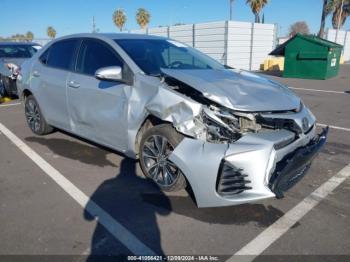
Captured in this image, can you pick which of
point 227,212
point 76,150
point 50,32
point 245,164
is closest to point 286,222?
point 227,212

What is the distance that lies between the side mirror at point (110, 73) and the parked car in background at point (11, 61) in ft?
20.9

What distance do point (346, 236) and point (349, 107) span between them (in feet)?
21.6

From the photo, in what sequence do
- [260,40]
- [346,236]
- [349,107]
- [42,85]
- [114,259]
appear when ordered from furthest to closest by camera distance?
[260,40]
[349,107]
[42,85]
[346,236]
[114,259]

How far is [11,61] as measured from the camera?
30.7ft

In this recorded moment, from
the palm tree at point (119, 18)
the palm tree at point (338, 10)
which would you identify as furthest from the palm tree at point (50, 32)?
the palm tree at point (338, 10)

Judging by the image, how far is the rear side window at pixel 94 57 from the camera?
402 cm

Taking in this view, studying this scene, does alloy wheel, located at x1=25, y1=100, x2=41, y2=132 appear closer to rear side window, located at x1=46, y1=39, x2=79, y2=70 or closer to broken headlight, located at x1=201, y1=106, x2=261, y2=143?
rear side window, located at x1=46, y1=39, x2=79, y2=70

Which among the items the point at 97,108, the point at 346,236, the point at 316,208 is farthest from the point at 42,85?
the point at 346,236

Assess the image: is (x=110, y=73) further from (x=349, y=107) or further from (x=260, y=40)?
(x=260, y=40)

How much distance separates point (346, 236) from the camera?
2826 mm

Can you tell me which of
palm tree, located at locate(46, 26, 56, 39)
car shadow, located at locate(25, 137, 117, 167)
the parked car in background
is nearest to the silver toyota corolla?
car shadow, located at locate(25, 137, 117, 167)

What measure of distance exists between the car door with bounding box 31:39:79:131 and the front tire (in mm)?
1652

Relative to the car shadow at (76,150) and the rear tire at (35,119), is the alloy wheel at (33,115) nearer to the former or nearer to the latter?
the rear tire at (35,119)

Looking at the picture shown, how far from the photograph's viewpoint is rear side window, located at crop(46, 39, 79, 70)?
4695 mm
